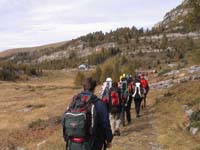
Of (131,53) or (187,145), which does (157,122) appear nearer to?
(187,145)

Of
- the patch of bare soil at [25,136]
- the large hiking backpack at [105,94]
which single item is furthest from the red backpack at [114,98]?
the patch of bare soil at [25,136]

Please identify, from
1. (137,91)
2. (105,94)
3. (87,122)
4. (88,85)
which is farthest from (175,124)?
(87,122)

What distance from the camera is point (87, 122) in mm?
8617

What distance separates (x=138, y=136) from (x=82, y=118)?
994 centimetres

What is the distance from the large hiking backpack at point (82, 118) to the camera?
8.58 metres

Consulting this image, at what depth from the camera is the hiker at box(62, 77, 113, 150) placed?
8.59 metres

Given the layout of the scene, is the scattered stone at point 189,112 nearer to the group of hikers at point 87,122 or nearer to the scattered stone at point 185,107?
the scattered stone at point 185,107

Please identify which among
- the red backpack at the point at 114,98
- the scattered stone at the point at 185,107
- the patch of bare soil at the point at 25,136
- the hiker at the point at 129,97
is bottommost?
the patch of bare soil at the point at 25,136

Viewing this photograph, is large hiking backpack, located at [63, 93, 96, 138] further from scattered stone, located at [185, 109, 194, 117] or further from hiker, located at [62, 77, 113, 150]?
scattered stone, located at [185, 109, 194, 117]

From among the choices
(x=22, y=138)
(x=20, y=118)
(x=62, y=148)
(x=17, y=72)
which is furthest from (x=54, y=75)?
(x=62, y=148)

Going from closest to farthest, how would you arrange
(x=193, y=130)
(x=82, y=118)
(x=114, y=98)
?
(x=82, y=118) < (x=114, y=98) < (x=193, y=130)

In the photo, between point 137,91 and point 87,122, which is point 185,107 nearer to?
point 137,91

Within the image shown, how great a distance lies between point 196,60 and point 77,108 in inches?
663

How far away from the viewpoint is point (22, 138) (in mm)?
26656
